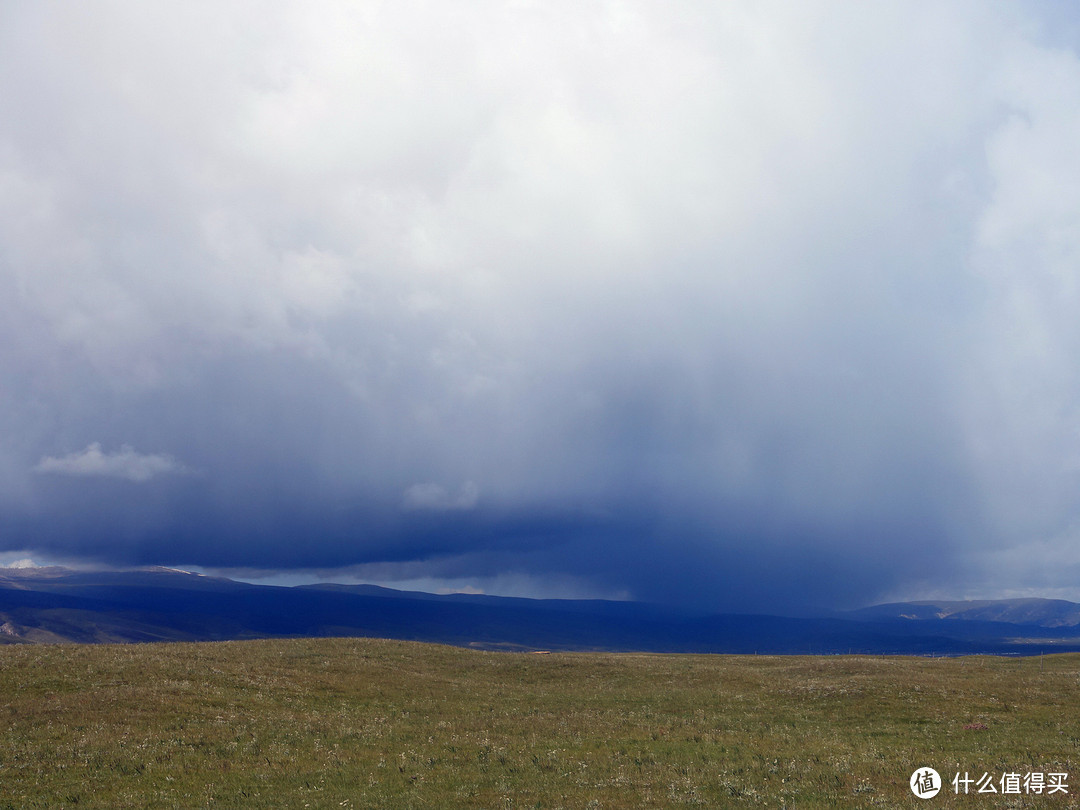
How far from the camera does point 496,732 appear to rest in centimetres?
3578

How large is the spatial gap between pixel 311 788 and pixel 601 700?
89.5ft

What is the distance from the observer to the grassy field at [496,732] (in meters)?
23.8

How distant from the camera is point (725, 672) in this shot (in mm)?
59719

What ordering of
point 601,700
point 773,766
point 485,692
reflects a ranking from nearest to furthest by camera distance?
point 773,766
point 601,700
point 485,692

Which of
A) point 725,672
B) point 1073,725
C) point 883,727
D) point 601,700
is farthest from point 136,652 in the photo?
point 1073,725

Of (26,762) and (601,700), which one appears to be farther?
(601,700)

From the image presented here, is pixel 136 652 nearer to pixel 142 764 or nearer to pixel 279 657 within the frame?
pixel 279 657

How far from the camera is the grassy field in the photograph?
2378cm

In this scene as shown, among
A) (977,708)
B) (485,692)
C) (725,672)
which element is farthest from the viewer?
(725,672)

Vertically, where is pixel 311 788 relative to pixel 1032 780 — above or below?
below

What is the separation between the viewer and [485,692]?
51.6m

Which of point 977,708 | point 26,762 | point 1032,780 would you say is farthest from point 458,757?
point 977,708

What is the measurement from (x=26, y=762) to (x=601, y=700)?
33143 mm

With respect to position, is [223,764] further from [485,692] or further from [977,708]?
[977,708]
